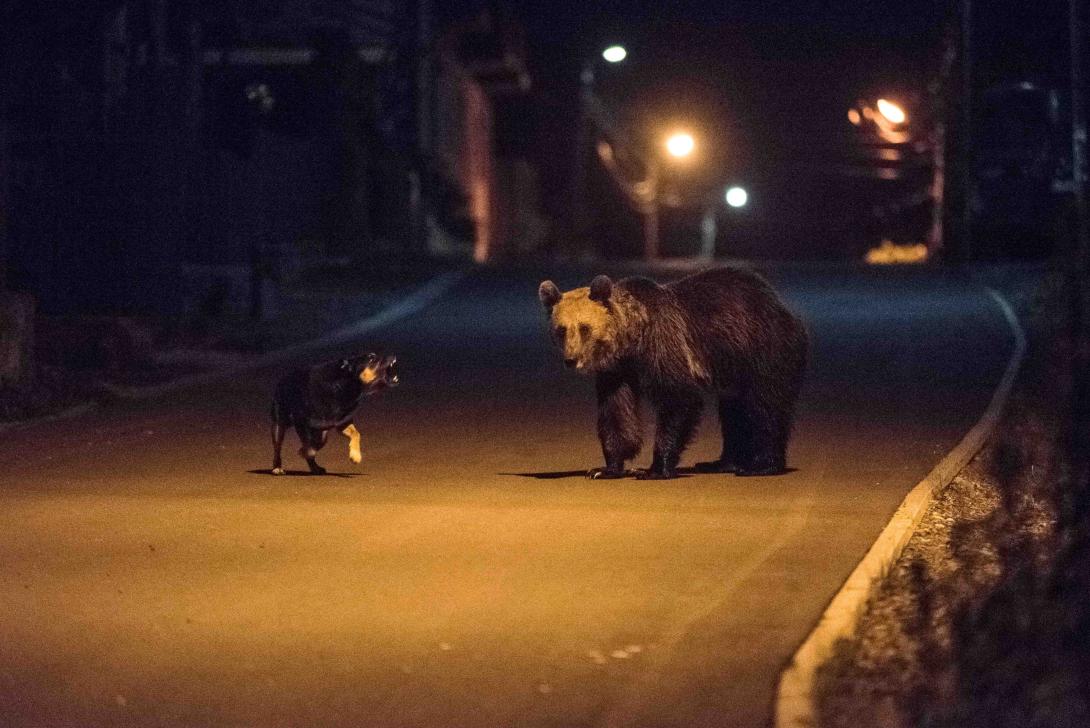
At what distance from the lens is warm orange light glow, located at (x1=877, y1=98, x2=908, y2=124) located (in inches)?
2130

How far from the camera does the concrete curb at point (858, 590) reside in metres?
8.09

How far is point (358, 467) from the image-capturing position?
15773 mm

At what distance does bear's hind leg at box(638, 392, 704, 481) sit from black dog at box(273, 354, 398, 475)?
1.83 meters

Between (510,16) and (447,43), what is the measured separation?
12.9 ft

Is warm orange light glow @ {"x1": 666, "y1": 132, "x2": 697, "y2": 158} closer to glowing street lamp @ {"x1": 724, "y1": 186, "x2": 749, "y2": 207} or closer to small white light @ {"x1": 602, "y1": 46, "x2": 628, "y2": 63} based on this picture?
glowing street lamp @ {"x1": 724, "y1": 186, "x2": 749, "y2": 207}

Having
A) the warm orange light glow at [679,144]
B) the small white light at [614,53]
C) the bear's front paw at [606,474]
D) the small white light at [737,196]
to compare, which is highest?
the small white light at [614,53]

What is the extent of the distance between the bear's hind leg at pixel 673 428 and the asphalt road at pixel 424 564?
0.77 feet

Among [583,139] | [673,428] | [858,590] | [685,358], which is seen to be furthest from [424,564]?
[583,139]

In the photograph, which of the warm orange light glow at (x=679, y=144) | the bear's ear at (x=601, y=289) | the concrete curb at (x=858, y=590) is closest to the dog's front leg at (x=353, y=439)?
the bear's ear at (x=601, y=289)

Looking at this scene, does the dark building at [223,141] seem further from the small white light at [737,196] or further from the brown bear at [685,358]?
the brown bear at [685,358]

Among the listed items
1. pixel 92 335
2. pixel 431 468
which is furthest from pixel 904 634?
pixel 92 335

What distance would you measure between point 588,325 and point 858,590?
14.4 ft

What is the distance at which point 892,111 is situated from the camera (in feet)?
178

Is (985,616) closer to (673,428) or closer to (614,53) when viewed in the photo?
(673,428)
